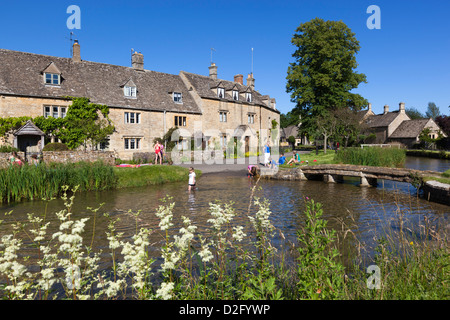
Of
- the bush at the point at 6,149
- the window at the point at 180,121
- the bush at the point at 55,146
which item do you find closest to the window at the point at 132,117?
the window at the point at 180,121

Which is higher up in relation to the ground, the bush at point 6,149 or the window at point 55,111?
the window at point 55,111

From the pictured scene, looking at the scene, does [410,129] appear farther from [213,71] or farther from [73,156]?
[73,156]

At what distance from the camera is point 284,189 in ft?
62.5

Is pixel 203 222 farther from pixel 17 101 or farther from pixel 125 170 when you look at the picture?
pixel 17 101

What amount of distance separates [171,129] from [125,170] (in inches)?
591

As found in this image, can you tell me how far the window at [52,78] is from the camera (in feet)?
96.3

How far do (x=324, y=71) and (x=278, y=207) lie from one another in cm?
3122

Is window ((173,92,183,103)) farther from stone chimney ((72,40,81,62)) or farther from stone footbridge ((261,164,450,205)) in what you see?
stone footbridge ((261,164,450,205))

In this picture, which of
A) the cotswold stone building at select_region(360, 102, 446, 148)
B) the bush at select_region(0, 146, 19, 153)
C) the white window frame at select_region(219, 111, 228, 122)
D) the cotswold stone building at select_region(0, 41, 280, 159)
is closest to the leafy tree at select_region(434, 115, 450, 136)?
the cotswold stone building at select_region(360, 102, 446, 148)

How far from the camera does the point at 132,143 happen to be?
1350 inches

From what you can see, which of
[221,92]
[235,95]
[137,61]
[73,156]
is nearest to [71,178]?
[73,156]

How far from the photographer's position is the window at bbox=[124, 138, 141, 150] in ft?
111

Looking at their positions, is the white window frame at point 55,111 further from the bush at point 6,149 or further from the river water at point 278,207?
the river water at point 278,207
